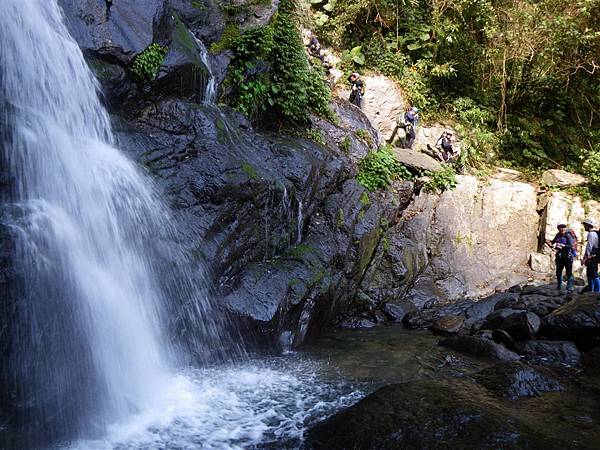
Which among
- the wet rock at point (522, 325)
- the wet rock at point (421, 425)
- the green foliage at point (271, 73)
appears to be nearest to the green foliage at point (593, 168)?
the wet rock at point (522, 325)

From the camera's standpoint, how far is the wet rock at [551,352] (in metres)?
8.80

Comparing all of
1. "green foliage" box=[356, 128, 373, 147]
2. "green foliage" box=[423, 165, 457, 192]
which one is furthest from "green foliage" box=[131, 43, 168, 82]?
"green foliage" box=[423, 165, 457, 192]

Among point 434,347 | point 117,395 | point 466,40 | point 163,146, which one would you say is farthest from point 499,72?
point 117,395

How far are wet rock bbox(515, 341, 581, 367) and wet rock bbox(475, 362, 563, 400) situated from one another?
1.59 metres

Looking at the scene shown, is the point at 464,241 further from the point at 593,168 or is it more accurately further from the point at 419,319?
the point at 593,168

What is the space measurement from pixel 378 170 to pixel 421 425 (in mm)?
10179

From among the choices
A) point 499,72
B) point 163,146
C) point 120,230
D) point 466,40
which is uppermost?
point 466,40

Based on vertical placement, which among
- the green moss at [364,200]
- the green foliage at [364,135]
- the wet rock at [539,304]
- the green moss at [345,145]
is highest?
the green foliage at [364,135]

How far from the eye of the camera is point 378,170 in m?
14.6

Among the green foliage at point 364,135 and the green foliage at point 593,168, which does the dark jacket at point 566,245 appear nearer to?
the green foliage at point 593,168

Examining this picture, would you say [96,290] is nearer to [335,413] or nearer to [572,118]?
[335,413]

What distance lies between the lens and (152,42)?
32.1 feet

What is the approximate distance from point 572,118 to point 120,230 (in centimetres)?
1887

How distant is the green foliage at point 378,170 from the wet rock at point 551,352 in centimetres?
621
